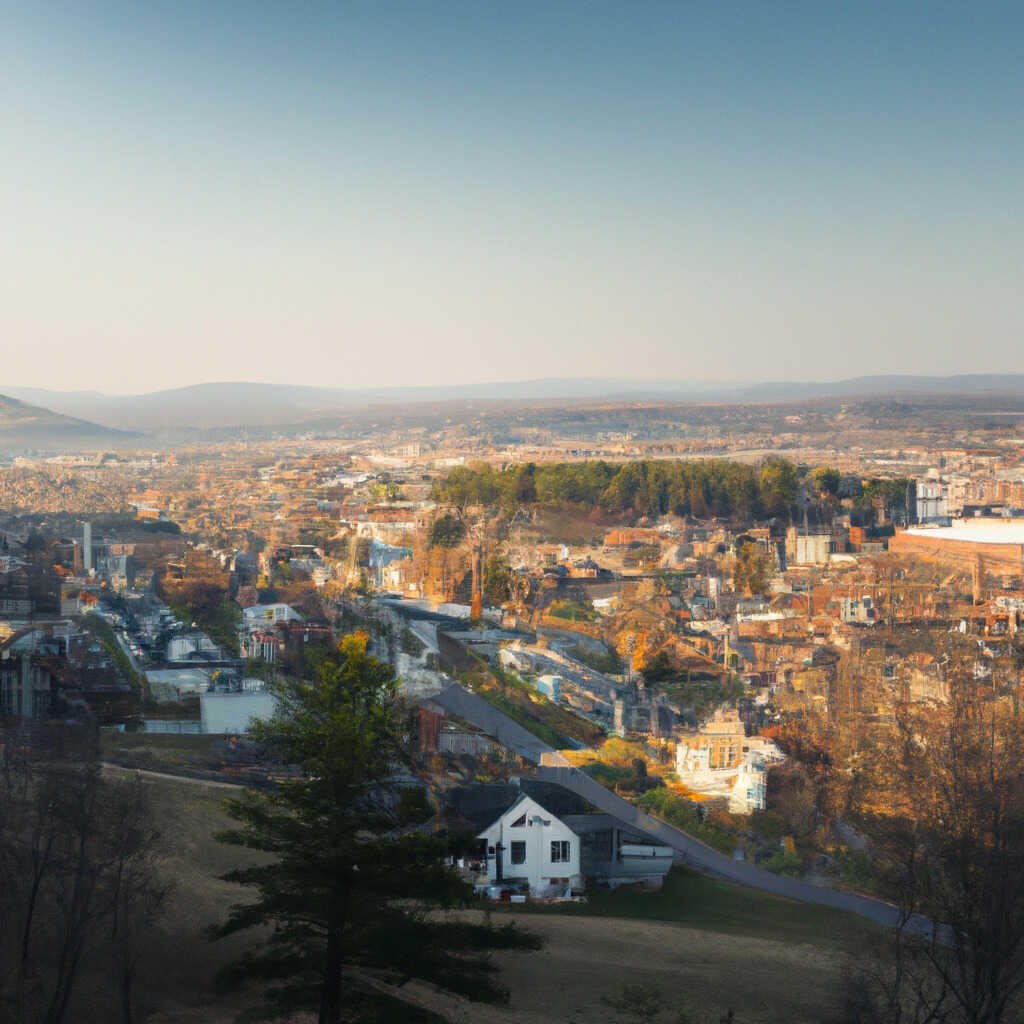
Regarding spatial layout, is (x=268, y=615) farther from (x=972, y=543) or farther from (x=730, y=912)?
(x=972, y=543)

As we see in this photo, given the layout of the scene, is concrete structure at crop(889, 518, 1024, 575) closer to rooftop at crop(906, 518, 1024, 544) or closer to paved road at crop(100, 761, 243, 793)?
rooftop at crop(906, 518, 1024, 544)

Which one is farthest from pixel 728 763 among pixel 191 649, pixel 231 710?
pixel 191 649

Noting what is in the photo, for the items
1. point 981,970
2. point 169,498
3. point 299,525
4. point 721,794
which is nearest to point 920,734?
point 721,794

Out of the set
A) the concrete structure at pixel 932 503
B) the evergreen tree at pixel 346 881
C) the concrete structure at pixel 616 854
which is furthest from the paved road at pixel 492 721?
the concrete structure at pixel 932 503

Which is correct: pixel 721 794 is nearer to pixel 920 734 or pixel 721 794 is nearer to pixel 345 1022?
pixel 920 734

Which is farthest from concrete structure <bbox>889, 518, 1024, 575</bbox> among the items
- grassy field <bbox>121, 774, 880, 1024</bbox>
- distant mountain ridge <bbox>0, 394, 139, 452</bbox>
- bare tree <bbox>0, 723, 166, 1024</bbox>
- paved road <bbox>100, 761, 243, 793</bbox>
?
distant mountain ridge <bbox>0, 394, 139, 452</bbox>
